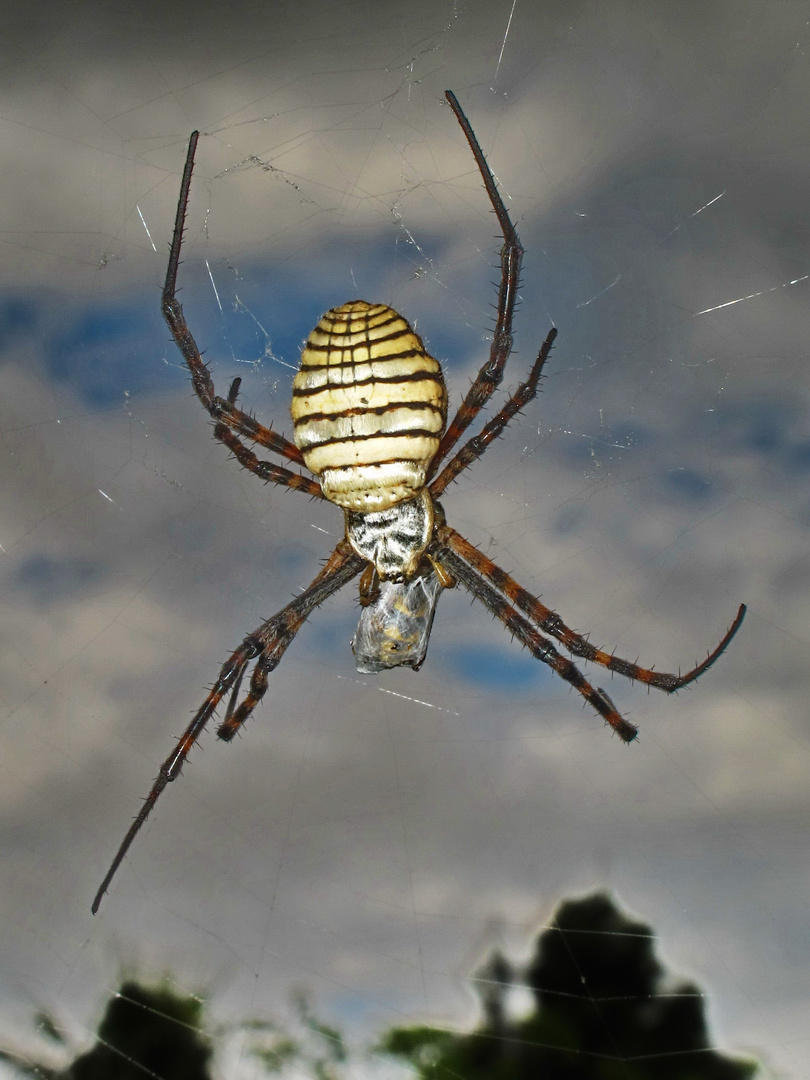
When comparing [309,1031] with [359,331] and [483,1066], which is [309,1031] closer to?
[483,1066]

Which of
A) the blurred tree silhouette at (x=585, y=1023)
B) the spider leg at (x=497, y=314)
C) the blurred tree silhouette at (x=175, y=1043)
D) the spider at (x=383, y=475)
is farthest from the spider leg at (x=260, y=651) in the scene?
the blurred tree silhouette at (x=585, y=1023)

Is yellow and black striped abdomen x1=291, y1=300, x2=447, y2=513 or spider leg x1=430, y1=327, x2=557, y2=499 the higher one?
spider leg x1=430, y1=327, x2=557, y2=499

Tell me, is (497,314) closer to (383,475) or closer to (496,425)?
(496,425)

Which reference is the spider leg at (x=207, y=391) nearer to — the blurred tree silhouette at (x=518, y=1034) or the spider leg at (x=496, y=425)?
the spider leg at (x=496, y=425)

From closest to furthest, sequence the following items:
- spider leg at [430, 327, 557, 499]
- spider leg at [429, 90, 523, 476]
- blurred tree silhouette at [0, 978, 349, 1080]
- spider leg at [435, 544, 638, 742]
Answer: spider leg at [429, 90, 523, 476] → spider leg at [430, 327, 557, 499] → spider leg at [435, 544, 638, 742] → blurred tree silhouette at [0, 978, 349, 1080]

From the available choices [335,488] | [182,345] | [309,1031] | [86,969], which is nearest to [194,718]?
Result: [335,488]

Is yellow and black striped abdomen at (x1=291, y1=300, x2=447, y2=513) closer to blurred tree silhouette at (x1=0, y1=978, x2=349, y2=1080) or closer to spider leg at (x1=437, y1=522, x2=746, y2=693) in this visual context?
spider leg at (x1=437, y1=522, x2=746, y2=693)

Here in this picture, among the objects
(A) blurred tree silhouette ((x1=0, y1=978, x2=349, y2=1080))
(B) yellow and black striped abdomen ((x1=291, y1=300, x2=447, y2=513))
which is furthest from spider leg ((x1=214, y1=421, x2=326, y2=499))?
(A) blurred tree silhouette ((x1=0, y1=978, x2=349, y2=1080))

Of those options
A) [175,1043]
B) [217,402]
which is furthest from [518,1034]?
[217,402]

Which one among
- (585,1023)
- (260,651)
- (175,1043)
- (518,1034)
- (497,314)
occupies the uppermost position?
(497,314)
